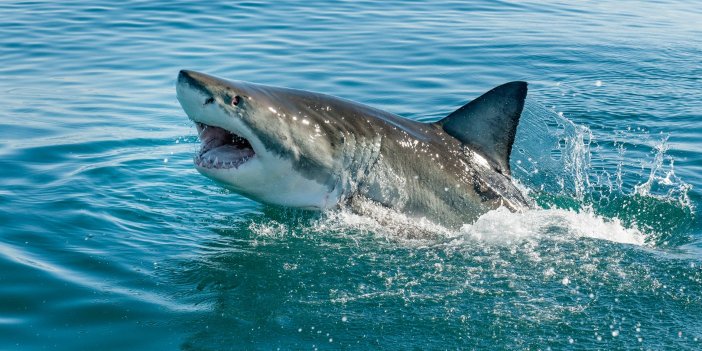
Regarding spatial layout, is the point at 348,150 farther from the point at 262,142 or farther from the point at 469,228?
the point at 469,228

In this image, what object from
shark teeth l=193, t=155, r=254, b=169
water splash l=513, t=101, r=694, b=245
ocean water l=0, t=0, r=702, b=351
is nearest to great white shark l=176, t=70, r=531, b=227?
shark teeth l=193, t=155, r=254, b=169

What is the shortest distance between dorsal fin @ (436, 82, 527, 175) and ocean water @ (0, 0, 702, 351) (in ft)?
1.74

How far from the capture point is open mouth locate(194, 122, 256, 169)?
18.9ft

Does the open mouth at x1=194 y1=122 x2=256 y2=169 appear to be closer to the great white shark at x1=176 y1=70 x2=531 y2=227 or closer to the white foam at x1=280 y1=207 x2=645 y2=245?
the great white shark at x1=176 y1=70 x2=531 y2=227

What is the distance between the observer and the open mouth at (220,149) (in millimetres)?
5746

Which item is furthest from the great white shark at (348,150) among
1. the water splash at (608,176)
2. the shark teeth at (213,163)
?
the water splash at (608,176)

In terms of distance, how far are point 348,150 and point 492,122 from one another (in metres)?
1.20

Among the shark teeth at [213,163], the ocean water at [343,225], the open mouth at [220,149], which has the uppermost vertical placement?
the open mouth at [220,149]

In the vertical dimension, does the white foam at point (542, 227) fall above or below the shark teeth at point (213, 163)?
below

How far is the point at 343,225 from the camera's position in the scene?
6.29 metres

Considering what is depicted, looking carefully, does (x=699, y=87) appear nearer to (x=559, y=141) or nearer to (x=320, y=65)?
(x=559, y=141)

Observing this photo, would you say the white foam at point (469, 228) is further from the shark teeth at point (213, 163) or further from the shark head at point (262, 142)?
the shark teeth at point (213, 163)

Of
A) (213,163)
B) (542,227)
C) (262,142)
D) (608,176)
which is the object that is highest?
(262,142)

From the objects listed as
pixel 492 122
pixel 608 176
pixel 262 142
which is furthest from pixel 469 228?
pixel 608 176
